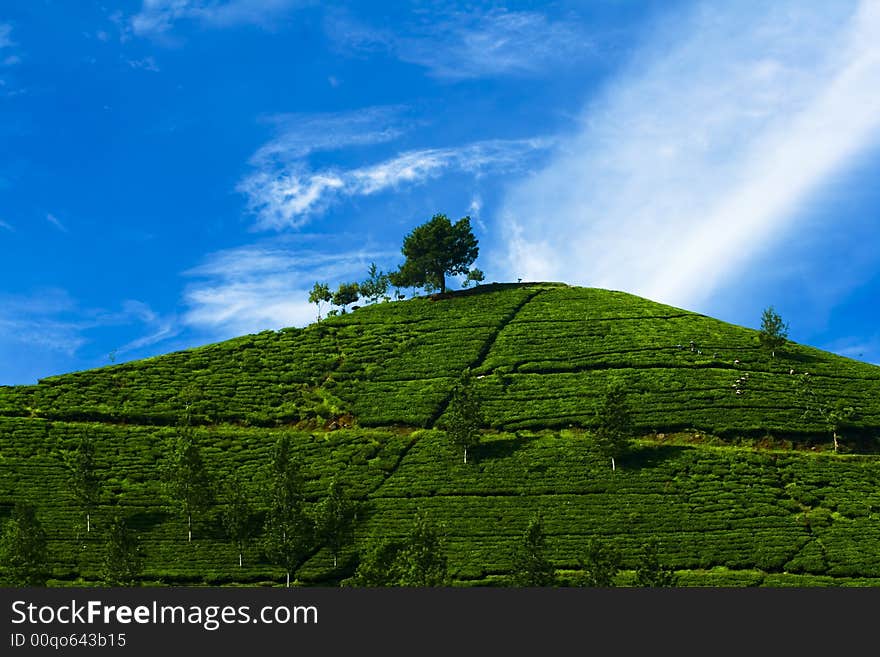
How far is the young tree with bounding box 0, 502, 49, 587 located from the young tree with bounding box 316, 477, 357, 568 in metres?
22.1

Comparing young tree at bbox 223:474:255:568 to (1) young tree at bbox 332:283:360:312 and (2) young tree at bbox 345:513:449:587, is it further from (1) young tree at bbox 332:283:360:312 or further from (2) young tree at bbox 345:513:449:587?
(1) young tree at bbox 332:283:360:312

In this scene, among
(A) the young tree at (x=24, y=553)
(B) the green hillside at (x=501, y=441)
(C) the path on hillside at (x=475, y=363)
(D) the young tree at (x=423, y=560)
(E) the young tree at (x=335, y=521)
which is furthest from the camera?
(C) the path on hillside at (x=475, y=363)

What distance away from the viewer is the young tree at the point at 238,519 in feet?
229

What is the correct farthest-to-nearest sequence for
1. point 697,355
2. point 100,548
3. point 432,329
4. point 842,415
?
point 432,329
point 697,355
point 842,415
point 100,548

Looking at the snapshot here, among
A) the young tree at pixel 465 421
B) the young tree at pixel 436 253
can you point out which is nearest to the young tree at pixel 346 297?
the young tree at pixel 436 253

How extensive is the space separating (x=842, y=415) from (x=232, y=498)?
60881 millimetres

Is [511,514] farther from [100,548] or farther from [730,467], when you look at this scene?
[100,548]

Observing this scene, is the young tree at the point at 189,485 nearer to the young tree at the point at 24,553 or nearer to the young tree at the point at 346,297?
the young tree at the point at 24,553

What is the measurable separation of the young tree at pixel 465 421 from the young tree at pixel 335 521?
1446 cm

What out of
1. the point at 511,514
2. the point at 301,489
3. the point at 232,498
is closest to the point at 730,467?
the point at 511,514

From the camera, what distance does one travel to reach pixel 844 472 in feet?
251

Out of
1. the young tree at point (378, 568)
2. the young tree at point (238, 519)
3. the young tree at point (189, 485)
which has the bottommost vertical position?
the young tree at point (378, 568)

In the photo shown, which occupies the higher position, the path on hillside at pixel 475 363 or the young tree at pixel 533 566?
the path on hillside at pixel 475 363

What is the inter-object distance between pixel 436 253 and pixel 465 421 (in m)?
58.8
